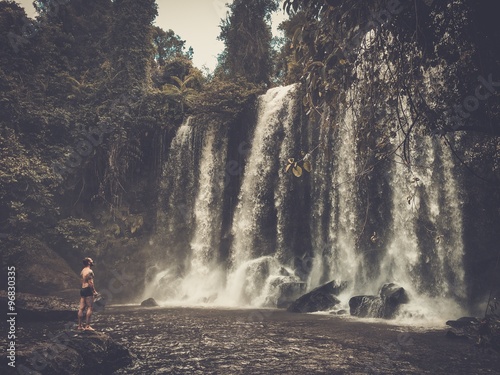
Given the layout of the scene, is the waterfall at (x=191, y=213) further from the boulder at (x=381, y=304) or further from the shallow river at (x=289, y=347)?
the boulder at (x=381, y=304)

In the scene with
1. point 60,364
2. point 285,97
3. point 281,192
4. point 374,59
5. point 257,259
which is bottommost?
point 60,364

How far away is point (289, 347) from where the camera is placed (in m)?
8.28

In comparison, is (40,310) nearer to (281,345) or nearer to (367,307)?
(281,345)

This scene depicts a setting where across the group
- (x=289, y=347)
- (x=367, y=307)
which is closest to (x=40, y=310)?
(x=289, y=347)

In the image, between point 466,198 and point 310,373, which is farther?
point 466,198

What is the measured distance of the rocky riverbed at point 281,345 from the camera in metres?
6.80

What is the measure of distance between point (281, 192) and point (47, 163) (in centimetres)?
1237

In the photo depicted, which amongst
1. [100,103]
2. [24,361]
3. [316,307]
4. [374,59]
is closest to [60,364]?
[24,361]

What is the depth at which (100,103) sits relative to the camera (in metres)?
22.7

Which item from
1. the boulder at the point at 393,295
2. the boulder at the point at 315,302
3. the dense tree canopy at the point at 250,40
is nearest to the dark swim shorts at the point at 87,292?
the boulder at the point at 315,302

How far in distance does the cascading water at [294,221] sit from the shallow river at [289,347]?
12.6 ft

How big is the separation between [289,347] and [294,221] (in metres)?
11.2

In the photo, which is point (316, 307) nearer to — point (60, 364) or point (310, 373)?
point (310, 373)

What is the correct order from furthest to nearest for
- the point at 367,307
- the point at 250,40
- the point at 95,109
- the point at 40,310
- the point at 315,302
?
the point at 250,40
the point at 95,109
the point at 315,302
the point at 367,307
the point at 40,310
